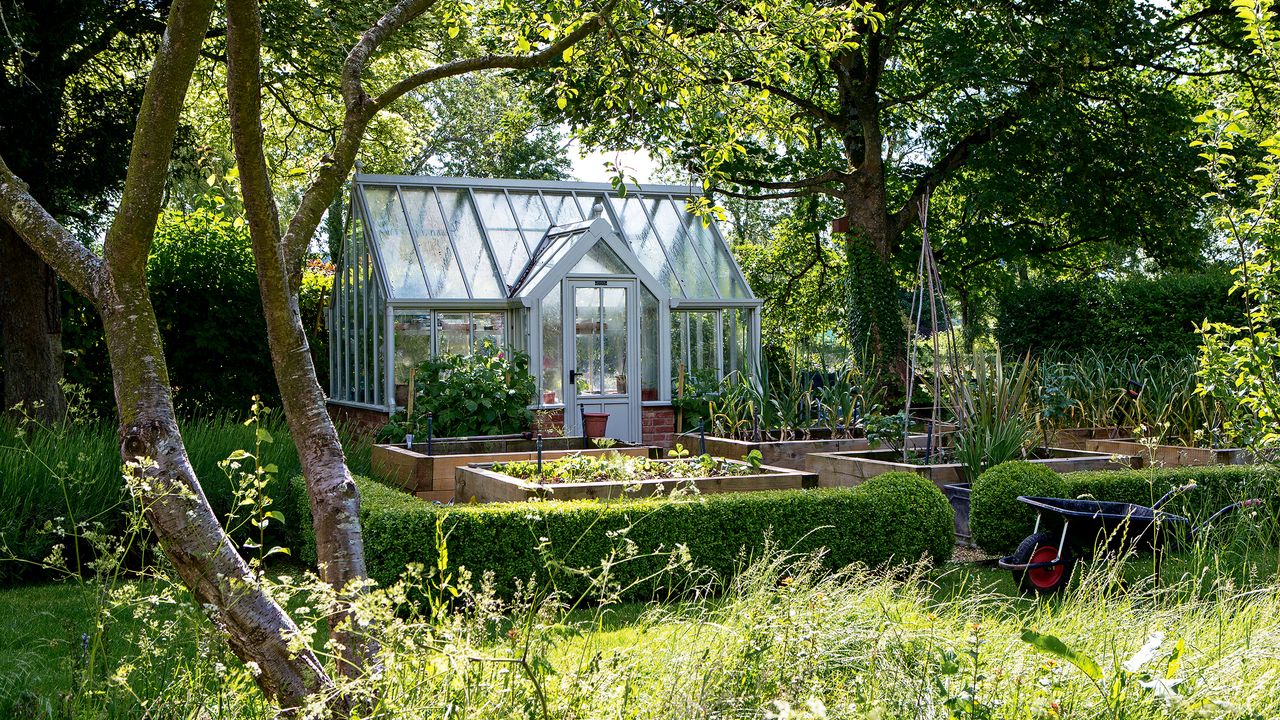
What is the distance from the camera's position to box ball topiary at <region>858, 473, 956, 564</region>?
6.59 metres

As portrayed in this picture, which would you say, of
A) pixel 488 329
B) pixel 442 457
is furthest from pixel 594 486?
pixel 488 329

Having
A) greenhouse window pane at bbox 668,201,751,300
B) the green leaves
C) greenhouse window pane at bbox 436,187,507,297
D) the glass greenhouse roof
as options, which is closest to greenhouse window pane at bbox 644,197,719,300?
the glass greenhouse roof

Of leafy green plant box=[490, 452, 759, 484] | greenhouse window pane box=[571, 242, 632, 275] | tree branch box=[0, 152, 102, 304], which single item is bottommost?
leafy green plant box=[490, 452, 759, 484]

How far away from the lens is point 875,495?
260 inches

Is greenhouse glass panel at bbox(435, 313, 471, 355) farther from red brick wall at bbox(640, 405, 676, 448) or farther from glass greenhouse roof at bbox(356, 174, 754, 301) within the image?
red brick wall at bbox(640, 405, 676, 448)

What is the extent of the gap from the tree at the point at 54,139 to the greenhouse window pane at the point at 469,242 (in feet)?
13.7

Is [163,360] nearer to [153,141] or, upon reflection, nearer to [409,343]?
[153,141]

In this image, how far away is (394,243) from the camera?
13.4 metres

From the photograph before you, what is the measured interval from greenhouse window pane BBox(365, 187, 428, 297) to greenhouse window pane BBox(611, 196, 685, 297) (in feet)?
9.80

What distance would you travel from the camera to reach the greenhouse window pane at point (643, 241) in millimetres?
14414

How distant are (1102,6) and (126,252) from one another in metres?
13.9

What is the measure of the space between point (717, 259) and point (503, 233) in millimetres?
3104

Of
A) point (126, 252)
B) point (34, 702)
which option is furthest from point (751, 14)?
point (34, 702)

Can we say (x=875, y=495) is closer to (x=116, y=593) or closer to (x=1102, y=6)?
(x=116, y=593)
